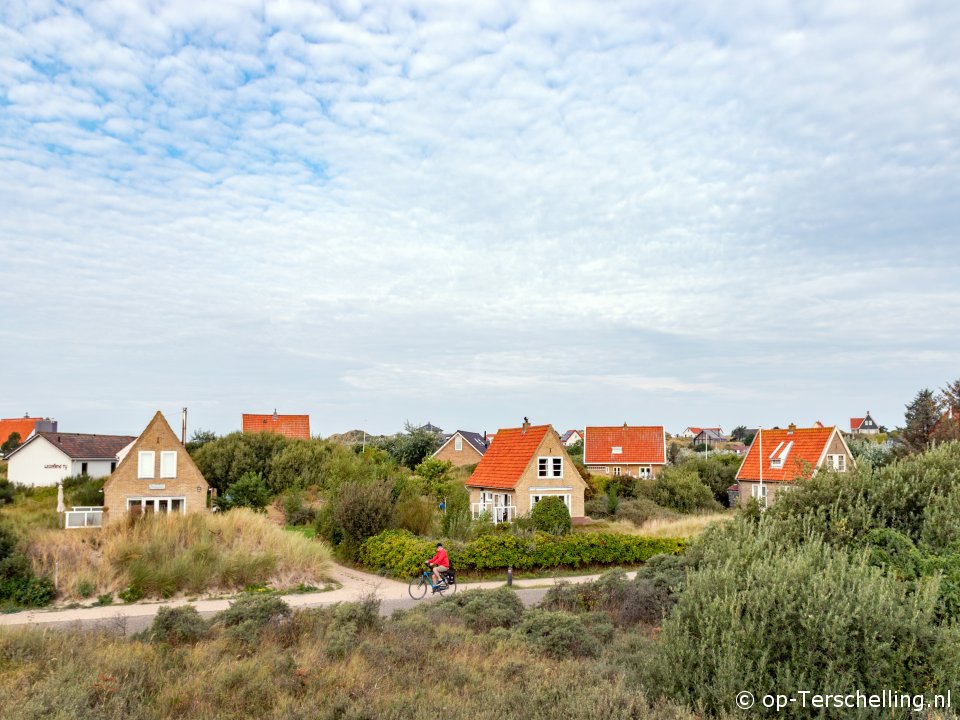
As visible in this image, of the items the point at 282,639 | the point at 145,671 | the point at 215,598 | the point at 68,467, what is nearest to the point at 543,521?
the point at 215,598

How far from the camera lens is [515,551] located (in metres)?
23.5

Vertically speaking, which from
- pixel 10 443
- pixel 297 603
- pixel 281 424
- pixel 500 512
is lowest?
pixel 500 512

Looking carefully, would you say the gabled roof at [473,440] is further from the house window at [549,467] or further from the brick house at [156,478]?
the brick house at [156,478]

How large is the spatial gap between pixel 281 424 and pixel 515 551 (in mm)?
42232

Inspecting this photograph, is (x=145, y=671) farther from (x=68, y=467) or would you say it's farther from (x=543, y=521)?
(x=68, y=467)

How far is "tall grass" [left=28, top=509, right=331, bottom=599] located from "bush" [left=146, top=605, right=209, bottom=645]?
872cm

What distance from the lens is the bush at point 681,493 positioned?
142ft

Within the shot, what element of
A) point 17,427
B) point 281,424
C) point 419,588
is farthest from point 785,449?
point 17,427

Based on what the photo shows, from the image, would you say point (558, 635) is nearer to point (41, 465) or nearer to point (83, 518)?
point (83, 518)

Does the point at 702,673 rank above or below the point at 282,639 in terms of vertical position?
above

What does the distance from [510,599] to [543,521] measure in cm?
1882

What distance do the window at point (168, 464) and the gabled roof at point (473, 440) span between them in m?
32.8

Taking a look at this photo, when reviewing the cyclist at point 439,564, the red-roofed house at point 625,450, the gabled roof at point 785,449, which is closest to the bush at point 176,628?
the cyclist at point 439,564

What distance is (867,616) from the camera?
21.8 feet
